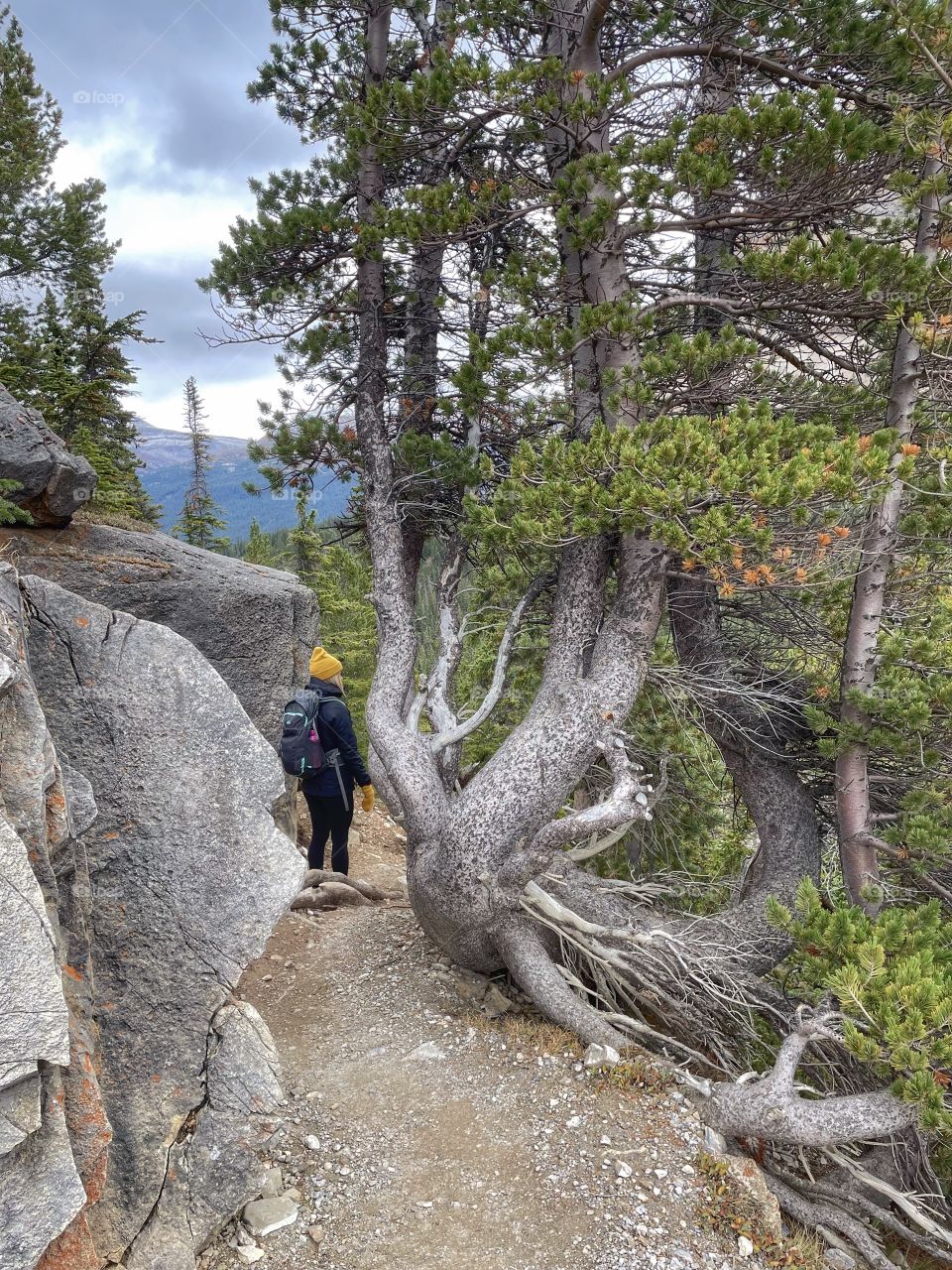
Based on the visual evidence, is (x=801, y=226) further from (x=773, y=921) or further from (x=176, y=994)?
(x=176, y=994)

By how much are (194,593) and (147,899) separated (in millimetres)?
4411

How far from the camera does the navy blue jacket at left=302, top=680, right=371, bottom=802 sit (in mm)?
7332

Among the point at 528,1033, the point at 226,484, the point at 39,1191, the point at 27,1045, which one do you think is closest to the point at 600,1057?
the point at 528,1033

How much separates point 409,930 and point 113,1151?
4216 millimetres

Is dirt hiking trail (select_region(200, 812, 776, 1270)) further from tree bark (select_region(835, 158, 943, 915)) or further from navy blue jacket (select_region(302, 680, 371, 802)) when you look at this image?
tree bark (select_region(835, 158, 943, 915))

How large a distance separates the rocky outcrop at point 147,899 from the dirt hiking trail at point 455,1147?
70cm

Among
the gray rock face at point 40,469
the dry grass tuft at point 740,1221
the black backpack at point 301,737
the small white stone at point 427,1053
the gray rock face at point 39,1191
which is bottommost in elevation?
the dry grass tuft at point 740,1221

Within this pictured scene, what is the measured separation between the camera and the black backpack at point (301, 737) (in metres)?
7.00

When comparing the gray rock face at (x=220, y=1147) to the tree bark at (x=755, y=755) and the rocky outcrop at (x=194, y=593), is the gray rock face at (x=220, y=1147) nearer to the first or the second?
the rocky outcrop at (x=194, y=593)

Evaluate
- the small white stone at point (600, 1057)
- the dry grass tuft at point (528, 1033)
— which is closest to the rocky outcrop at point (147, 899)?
the dry grass tuft at point (528, 1033)

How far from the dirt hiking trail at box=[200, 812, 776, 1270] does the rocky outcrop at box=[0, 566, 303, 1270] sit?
0.70 metres

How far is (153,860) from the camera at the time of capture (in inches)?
153

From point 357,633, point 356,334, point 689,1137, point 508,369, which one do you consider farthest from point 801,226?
point 357,633

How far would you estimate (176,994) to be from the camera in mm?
3828
